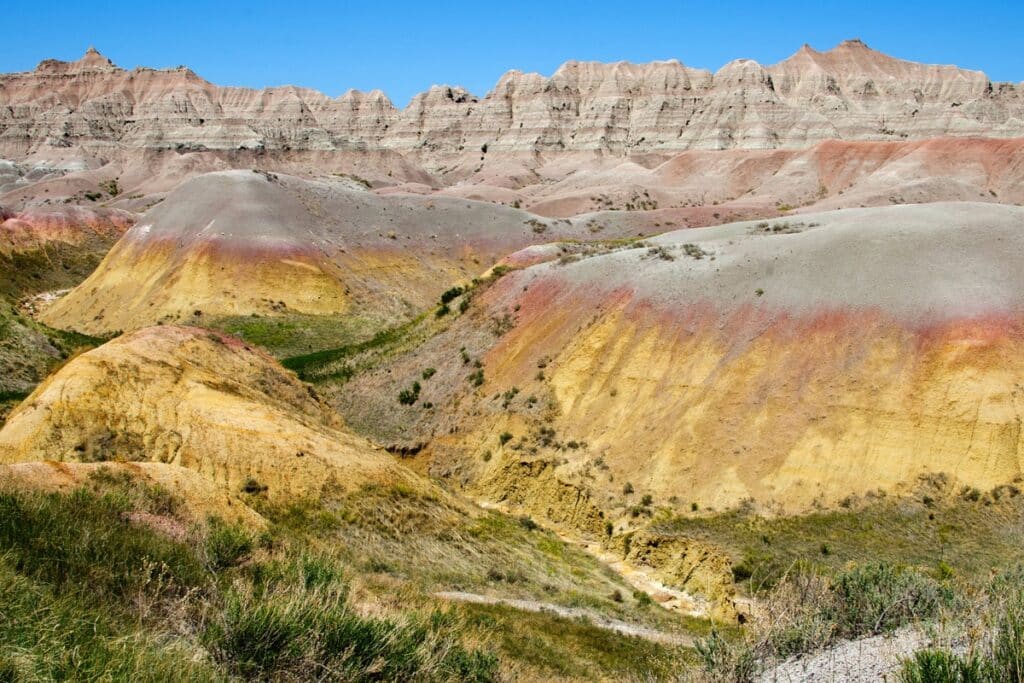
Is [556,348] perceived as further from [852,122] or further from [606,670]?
[852,122]

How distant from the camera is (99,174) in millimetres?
144000

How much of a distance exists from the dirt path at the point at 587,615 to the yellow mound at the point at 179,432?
17.0 feet

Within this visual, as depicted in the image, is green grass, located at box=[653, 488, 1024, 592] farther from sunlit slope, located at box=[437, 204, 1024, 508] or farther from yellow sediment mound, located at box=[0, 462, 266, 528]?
yellow sediment mound, located at box=[0, 462, 266, 528]

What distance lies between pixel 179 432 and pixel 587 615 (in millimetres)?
10707

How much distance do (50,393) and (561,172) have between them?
13072 centimetres

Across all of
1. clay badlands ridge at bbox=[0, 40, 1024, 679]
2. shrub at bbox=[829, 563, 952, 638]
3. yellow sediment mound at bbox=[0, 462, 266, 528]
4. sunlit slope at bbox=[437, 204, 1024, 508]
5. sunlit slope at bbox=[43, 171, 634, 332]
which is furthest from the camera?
sunlit slope at bbox=[43, 171, 634, 332]

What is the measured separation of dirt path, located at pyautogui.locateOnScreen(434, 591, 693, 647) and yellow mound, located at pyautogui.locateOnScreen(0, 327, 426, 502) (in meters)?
5.17

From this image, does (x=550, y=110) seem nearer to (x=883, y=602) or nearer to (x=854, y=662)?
(x=883, y=602)

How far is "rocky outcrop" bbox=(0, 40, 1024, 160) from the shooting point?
143875 mm

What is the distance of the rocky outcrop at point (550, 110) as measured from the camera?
143875mm

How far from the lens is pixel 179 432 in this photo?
2016 centimetres

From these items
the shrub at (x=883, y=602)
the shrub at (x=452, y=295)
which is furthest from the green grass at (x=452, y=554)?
the shrub at (x=452, y=295)

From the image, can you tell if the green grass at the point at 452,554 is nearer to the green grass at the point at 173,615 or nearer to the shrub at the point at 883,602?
the green grass at the point at 173,615

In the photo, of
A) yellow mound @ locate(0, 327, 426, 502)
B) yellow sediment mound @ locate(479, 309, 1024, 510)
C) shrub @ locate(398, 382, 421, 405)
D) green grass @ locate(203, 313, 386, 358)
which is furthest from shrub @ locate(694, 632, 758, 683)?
green grass @ locate(203, 313, 386, 358)
